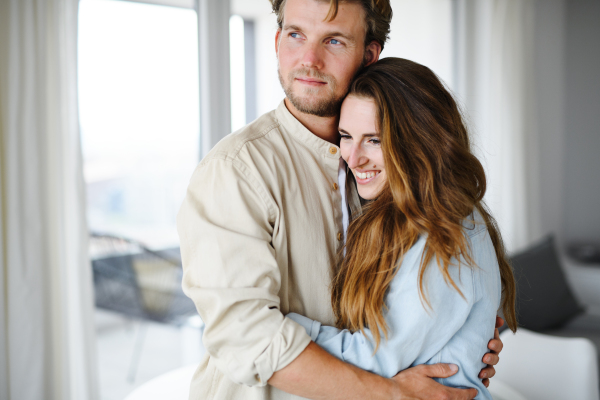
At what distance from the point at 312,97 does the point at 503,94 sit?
3085 mm

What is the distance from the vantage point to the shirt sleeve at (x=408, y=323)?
112cm

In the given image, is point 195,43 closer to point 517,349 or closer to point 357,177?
point 357,177

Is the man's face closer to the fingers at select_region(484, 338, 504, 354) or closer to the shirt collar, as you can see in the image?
the shirt collar

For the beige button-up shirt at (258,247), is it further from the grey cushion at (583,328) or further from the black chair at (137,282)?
the grey cushion at (583,328)

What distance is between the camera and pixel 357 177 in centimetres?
134

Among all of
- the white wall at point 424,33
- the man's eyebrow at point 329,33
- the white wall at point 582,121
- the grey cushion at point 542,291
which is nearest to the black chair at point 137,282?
the man's eyebrow at point 329,33

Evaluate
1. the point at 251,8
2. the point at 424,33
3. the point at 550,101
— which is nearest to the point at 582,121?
the point at 550,101

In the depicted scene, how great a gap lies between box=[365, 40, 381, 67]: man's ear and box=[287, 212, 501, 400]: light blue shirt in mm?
552

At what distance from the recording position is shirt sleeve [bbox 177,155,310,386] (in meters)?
1.04

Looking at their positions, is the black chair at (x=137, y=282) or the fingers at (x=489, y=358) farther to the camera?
the black chair at (x=137, y=282)

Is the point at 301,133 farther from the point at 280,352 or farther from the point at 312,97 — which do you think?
the point at 280,352

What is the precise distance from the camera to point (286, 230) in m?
1.19

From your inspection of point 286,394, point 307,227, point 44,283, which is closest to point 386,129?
point 307,227

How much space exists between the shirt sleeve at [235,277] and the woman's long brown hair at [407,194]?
0.67 feet
